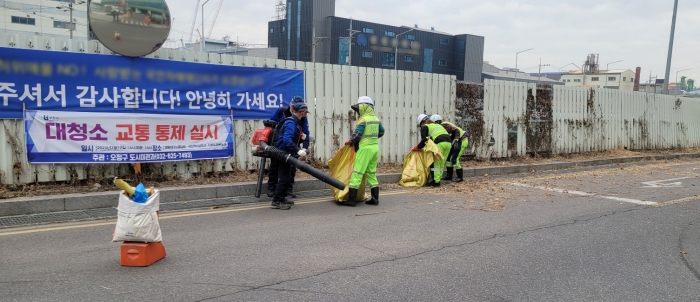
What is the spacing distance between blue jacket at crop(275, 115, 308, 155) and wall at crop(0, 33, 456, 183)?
2090 mm

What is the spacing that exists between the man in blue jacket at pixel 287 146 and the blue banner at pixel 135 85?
1.97 meters

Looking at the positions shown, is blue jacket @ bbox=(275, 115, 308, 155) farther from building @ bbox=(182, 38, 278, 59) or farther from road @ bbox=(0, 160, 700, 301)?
building @ bbox=(182, 38, 278, 59)

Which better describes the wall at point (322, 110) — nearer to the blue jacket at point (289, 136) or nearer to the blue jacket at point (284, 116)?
the blue jacket at point (284, 116)

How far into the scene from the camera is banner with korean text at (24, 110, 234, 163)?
23.9ft

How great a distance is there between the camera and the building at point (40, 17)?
58844mm

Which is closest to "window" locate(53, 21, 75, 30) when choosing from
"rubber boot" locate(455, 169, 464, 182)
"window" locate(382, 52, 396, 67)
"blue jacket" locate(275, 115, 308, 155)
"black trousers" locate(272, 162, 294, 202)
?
"window" locate(382, 52, 396, 67)

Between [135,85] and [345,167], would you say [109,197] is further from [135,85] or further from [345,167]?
[345,167]

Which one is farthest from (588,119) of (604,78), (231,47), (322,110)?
(604,78)

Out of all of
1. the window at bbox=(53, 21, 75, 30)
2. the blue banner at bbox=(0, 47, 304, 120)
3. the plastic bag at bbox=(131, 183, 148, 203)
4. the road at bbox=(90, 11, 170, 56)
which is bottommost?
the plastic bag at bbox=(131, 183, 148, 203)

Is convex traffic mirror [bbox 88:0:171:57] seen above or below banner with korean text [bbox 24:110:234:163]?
above

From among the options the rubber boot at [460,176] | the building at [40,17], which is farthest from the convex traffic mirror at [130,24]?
the building at [40,17]

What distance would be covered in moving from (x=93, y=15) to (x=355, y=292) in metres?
6.14

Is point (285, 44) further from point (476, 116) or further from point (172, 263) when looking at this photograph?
point (172, 263)

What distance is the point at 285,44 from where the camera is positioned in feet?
241
